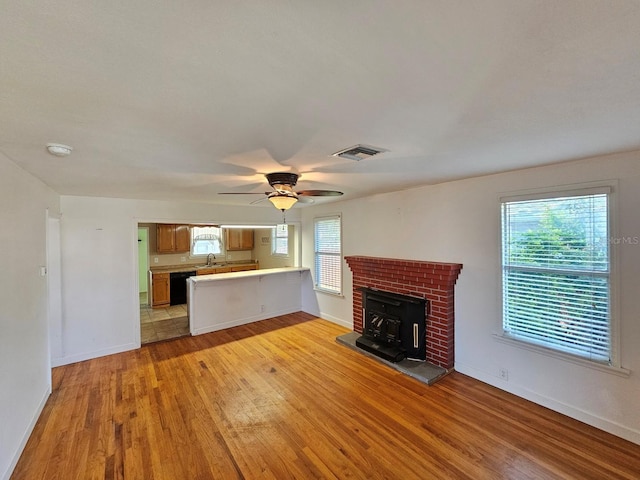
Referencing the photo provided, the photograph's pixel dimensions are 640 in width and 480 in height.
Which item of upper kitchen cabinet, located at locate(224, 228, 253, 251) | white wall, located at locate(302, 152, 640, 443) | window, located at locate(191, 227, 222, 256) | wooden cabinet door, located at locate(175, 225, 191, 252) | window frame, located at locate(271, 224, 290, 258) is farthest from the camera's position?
upper kitchen cabinet, located at locate(224, 228, 253, 251)

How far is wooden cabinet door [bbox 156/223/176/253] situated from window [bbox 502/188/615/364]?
690cm

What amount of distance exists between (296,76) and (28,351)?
325 centimetres

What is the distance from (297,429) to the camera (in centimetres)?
248

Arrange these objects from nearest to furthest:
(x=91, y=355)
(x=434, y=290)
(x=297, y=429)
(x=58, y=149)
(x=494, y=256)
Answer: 1. (x=58, y=149)
2. (x=297, y=429)
3. (x=494, y=256)
4. (x=434, y=290)
5. (x=91, y=355)

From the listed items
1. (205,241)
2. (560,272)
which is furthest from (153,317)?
(560,272)

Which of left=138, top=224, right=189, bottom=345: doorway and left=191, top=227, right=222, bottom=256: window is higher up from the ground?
left=191, top=227, right=222, bottom=256: window

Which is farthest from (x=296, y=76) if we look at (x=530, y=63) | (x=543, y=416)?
(x=543, y=416)

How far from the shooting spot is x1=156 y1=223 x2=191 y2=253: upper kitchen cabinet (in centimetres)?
689

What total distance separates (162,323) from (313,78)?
576 centimetres

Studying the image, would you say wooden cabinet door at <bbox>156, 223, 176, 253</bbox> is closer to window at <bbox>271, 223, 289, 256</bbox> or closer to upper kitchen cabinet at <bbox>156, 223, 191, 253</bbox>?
upper kitchen cabinet at <bbox>156, 223, 191, 253</bbox>

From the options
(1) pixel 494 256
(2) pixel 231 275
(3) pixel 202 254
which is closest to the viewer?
(1) pixel 494 256

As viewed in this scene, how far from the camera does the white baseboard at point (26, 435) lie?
2.01 m

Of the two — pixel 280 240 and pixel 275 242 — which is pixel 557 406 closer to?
pixel 280 240

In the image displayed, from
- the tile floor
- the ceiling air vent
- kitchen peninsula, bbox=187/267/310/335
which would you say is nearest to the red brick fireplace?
the ceiling air vent
